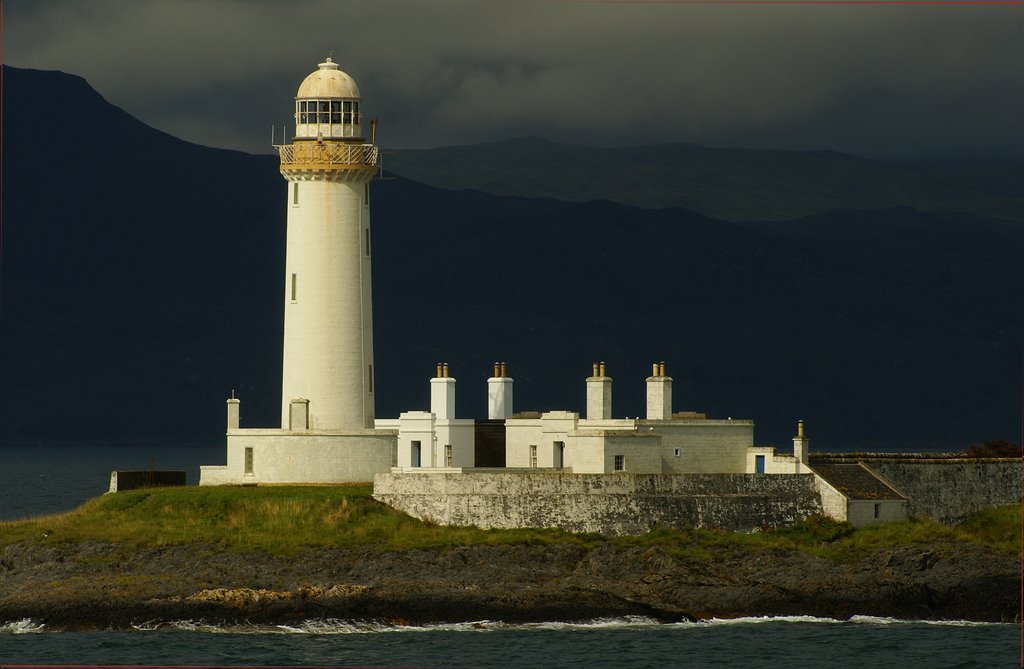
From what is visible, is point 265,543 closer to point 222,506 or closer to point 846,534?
point 222,506

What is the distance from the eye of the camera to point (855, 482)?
58.4 m

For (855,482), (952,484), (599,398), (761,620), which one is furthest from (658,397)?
(952,484)

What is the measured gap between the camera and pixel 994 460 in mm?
62719

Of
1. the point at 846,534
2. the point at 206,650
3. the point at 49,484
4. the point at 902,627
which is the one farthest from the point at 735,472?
the point at 49,484

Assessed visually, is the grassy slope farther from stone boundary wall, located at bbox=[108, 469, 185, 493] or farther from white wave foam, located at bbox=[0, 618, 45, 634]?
white wave foam, located at bbox=[0, 618, 45, 634]

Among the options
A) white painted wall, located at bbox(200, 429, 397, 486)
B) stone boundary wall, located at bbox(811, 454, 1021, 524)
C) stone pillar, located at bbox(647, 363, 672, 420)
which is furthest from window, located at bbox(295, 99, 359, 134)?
stone boundary wall, located at bbox(811, 454, 1021, 524)

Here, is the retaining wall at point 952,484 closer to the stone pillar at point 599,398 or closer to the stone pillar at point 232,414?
the stone pillar at point 599,398

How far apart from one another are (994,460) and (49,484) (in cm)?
9411

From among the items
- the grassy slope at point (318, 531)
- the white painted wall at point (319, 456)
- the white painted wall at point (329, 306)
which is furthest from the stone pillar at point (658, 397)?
the white painted wall at point (329, 306)

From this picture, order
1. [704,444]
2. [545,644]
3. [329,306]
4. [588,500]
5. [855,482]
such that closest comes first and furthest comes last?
[545,644]
[588,500]
[855,482]
[704,444]
[329,306]

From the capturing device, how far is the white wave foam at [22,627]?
164 ft

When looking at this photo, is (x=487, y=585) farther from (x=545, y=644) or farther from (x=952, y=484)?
(x=952, y=484)

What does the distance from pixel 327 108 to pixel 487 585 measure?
1812 cm

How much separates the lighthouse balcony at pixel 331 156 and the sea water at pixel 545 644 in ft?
54.2
